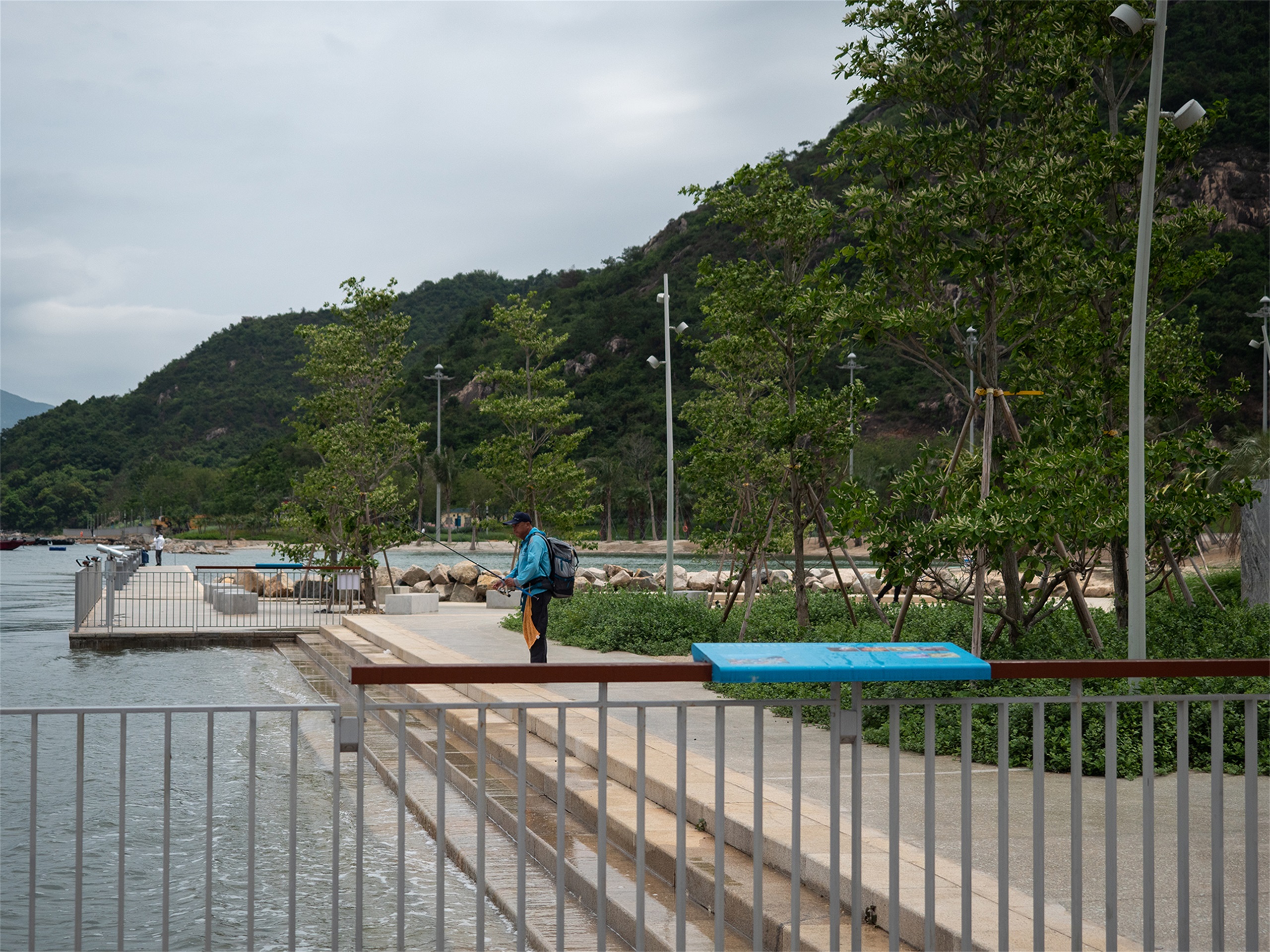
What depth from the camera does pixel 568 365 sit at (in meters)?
111

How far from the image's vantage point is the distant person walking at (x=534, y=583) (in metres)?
11.7

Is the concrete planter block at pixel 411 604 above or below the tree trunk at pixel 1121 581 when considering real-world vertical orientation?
below

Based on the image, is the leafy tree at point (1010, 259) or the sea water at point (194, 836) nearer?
the sea water at point (194, 836)

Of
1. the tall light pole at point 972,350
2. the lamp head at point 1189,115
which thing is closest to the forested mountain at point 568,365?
the tall light pole at point 972,350

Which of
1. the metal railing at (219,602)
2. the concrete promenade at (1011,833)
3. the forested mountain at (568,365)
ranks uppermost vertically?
the forested mountain at (568,365)

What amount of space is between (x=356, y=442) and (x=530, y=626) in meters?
15.6

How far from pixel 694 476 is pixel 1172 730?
39.1 feet

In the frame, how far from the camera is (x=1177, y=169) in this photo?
11.3 m

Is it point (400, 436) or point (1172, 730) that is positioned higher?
point (400, 436)

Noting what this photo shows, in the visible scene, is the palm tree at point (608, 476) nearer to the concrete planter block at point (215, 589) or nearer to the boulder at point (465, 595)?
the concrete planter block at point (215, 589)

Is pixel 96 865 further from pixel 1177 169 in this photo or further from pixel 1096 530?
pixel 1177 169

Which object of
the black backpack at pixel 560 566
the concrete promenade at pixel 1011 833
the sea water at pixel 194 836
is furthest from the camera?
the black backpack at pixel 560 566

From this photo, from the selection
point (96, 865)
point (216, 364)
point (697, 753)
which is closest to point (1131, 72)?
point (697, 753)

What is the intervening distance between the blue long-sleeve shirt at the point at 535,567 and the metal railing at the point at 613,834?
1188 millimetres
